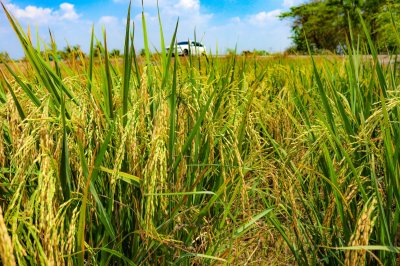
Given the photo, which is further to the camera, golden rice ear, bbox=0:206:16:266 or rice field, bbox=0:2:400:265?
rice field, bbox=0:2:400:265

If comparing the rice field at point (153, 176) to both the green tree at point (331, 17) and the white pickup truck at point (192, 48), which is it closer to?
the white pickup truck at point (192, 48)

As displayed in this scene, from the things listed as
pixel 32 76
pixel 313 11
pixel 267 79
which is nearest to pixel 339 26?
pixel 313 11

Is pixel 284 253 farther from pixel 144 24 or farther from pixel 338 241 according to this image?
A: pixel 144 24

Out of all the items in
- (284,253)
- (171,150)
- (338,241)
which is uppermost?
(171,150)

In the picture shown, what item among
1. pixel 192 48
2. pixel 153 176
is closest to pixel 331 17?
pixel 192 48

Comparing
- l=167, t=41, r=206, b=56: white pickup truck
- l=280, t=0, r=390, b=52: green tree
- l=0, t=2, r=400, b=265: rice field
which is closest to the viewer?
l=0, t=2, r=400, b=265: rice field

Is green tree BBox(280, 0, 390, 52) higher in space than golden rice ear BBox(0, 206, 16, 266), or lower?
higher

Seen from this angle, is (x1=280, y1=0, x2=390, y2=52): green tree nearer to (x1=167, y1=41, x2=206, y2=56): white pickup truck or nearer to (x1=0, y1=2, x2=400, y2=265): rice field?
(x1=167, y1=41, x2=206, y2=56): white pickup truck

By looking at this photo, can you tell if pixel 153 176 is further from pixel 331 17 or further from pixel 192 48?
pixel 331 17

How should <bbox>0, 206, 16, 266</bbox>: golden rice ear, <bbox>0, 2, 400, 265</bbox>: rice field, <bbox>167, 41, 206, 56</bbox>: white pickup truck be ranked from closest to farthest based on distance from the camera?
<bbox>0, 206, 16, 266</bbox>: golden rice ear
<bbox>0, 2, 400, 265</bbox>: rice field
<bbox>167, 41, 206, 56</bbox>: white pickup truck

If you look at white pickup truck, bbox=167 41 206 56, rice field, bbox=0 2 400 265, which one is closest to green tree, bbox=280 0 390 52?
white pickup truck, bbox=167 41 206 56

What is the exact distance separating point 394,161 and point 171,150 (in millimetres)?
688

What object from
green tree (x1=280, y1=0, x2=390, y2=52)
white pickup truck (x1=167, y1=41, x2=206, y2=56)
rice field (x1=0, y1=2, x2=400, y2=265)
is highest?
green tree (x1=280, y1=0, x2=390, y2=52)

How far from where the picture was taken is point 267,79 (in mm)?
3734
